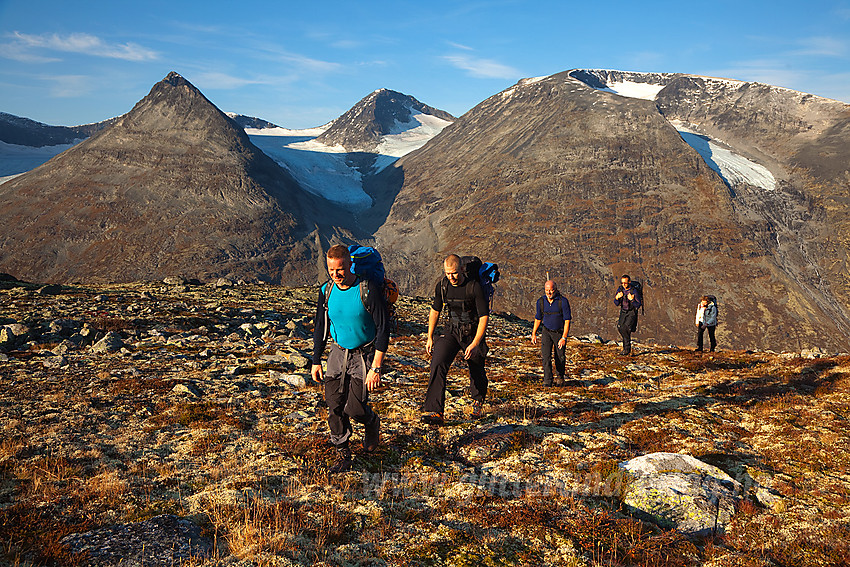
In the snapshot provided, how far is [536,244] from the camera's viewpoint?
126 metres

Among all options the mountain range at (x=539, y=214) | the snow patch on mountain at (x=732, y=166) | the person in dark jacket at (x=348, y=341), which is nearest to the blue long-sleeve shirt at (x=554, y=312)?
the person in dark jacket at (x=348, y=341)

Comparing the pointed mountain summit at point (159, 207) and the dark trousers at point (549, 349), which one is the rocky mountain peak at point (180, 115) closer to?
the pointed mountain summit at point (159, 207)

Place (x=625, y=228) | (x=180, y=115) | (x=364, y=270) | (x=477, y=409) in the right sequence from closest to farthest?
(x=364, y=270)
(x=477, y=409)
(x=625, y=228)
(x=180, y=115)

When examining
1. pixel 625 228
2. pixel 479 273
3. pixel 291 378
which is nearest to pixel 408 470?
pixel 479 273

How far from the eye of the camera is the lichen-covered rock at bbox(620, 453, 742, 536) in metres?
6.37

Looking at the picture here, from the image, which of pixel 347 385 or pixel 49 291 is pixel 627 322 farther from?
pixel 49 291

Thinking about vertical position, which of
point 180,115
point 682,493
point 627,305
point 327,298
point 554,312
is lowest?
point 682,493

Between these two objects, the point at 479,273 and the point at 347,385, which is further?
the point at 479,273

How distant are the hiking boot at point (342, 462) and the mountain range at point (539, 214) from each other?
94.6 m

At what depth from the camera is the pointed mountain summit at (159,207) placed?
99.4 m

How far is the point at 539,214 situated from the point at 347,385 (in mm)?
132458

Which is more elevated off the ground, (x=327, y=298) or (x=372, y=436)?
(x=327, y=298)

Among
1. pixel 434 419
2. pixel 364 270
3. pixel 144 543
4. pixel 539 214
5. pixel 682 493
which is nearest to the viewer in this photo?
pixel 144 543

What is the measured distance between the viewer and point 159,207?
11550cm
